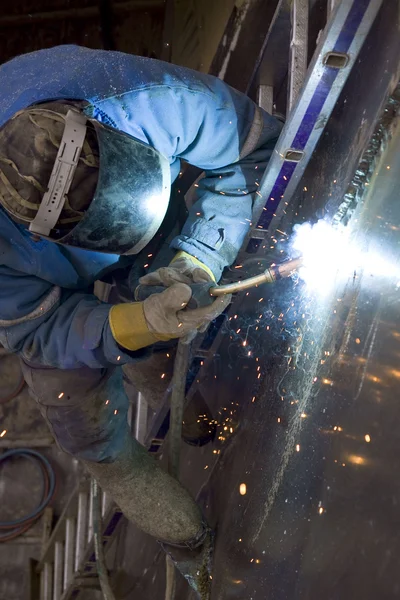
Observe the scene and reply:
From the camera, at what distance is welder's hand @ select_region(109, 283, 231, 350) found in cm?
189

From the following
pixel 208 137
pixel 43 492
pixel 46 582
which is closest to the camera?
pixel 208 137

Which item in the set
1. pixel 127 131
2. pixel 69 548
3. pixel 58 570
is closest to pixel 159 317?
pixel 127 131

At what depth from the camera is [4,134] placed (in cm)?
184

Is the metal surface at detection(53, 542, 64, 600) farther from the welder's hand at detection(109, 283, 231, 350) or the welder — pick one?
the welder's hand at detection(109, 283, 231, 350)

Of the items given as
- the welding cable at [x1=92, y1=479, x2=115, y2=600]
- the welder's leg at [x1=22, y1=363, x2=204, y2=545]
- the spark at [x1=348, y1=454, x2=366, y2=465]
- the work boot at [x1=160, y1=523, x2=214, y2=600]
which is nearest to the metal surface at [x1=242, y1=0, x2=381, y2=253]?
the welder's leg at [x1=22, y1=363, x2=204, y2=545]

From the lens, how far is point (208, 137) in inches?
84.0

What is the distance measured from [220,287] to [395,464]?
32.9 inches

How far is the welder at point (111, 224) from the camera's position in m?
1.86

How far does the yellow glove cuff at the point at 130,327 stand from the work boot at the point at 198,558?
33.7 inches

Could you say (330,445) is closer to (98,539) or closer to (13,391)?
(98,539)

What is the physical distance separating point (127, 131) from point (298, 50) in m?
Result: 0.57

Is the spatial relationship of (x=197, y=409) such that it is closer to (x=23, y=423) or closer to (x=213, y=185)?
(x=213, y=185)

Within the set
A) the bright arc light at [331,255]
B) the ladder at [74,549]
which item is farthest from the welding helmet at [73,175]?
the ladder at [74,549]

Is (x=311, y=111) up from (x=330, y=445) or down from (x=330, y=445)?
up
